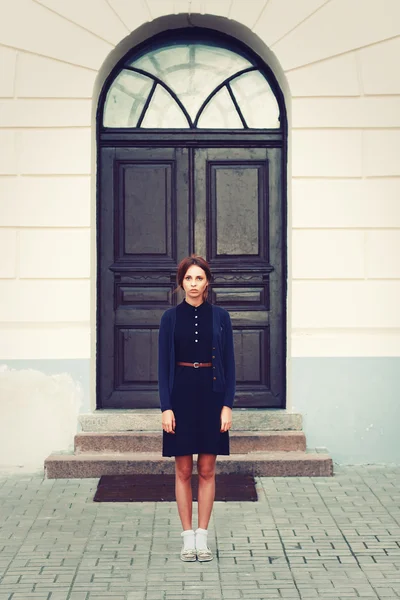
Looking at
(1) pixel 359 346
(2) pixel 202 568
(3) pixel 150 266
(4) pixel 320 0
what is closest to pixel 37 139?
(3) pixel 150 266

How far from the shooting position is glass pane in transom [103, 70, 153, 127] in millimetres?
Result: 7660

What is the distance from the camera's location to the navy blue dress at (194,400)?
501cm

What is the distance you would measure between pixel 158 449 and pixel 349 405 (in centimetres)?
175

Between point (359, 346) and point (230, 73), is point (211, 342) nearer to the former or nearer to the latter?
point (359, 346)

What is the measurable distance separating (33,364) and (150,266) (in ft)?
4.57

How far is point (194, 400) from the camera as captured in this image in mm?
5031

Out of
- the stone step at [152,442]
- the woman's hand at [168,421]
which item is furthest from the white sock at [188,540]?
the stone step at [152,442]

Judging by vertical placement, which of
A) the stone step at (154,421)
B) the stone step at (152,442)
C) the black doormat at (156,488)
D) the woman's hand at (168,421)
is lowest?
the black doormat at (156,488)

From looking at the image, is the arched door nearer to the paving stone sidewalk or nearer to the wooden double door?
the wooden double door

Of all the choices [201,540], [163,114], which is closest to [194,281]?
[201,540]

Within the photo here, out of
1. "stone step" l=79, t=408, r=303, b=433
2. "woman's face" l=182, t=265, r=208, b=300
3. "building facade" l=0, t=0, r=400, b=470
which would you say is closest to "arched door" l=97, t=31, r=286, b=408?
"building facade" l=0, t=0, r=400, b=470

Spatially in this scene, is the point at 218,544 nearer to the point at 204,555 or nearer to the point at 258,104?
the point at 204,555

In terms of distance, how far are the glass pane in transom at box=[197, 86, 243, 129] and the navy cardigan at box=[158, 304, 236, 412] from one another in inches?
120

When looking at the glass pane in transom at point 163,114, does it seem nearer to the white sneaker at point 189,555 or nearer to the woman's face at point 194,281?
the woman's face at point 194,281
